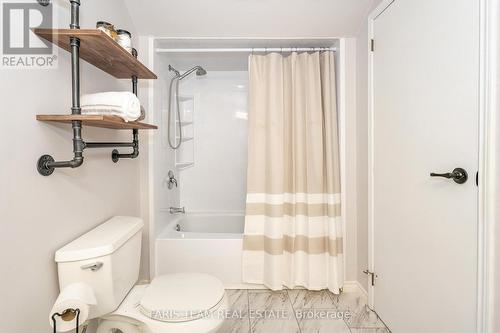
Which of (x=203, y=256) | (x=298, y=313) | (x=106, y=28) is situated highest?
(x=106, y=28)

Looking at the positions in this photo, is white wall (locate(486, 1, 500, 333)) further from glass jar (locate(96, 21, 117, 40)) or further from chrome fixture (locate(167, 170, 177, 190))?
chrome fixture (locate(167, 170, 177, 190))

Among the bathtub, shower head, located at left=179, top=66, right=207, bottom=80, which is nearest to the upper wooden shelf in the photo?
shower head, located at left=179, top=66, right=207, bottom=80

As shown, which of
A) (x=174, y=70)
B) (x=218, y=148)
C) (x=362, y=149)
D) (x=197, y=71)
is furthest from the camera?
(x=218, y=148)

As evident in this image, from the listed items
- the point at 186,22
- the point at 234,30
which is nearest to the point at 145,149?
the point at 186,22

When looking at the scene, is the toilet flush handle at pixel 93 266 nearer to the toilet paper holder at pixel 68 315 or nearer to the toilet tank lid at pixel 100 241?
the toilet tank lid at pixel 100 241

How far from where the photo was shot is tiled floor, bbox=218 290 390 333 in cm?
177

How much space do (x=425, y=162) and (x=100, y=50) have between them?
1651mm

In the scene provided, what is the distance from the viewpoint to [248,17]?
6.47 feet

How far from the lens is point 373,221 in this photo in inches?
73.1

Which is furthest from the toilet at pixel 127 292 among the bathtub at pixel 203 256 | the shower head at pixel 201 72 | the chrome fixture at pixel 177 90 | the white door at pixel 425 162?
the shower head at pixel 201 72

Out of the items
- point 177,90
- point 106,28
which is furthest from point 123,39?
point 177,90

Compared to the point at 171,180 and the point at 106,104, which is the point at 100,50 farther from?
the point at 171,180

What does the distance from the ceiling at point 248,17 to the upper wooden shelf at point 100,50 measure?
564mm

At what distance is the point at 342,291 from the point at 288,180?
0.99 metres
